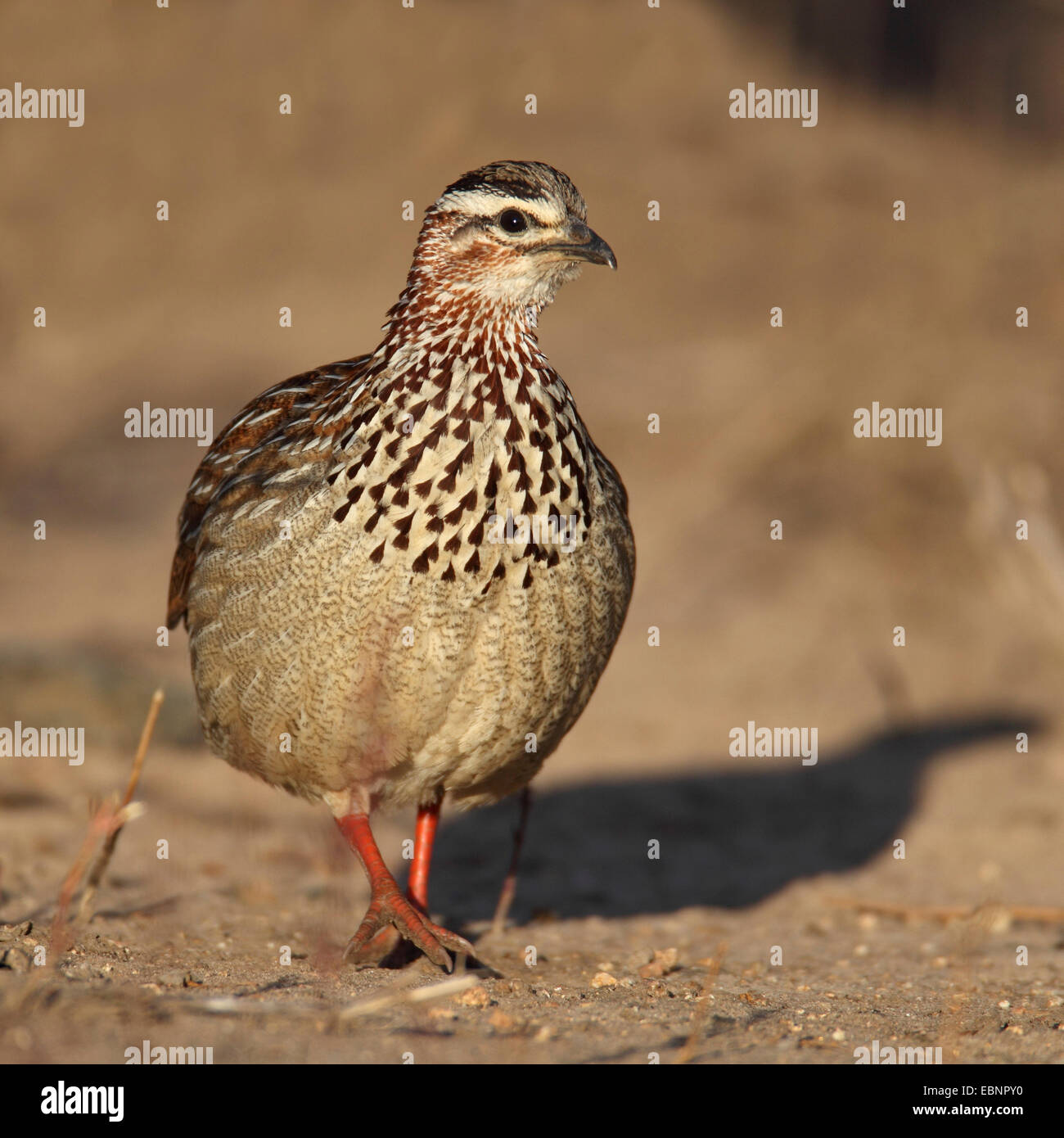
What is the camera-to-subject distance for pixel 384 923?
533 centimetres

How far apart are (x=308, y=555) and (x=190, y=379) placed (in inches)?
500

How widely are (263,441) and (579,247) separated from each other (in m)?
1.57

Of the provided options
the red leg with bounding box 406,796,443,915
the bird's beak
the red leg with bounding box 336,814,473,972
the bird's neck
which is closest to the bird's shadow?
the red leg with bounding box 406,796,443,915

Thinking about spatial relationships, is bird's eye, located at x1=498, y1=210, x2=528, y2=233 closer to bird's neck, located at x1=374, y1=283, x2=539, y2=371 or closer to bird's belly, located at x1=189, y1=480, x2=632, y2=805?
bird's neck, located at x1=374, y1=283, x2=539, y2=371

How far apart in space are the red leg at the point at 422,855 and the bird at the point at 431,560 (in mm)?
500

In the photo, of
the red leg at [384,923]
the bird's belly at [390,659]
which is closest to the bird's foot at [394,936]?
the red leg at [384,923]

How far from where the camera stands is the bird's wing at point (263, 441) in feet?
17.4

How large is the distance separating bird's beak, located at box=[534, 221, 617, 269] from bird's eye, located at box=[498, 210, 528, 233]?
0.11m

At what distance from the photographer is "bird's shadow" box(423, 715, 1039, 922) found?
7723 millimetres

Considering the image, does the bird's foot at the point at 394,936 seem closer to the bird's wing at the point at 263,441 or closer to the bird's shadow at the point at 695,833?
the bird's shadow at the point at 695,833

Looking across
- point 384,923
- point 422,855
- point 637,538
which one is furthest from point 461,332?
point 637,538

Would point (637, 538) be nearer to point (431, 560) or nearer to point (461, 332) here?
Result: point (461, 332)

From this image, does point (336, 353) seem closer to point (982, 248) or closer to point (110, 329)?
point (110, 329)

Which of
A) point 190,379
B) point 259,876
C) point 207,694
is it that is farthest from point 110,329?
point 207,694
